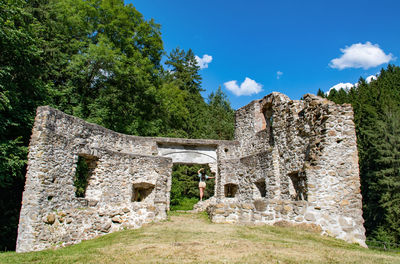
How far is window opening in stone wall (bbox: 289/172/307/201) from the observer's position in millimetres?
10133

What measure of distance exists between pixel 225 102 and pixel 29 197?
2941 cm

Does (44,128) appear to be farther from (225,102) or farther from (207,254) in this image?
(225,102)

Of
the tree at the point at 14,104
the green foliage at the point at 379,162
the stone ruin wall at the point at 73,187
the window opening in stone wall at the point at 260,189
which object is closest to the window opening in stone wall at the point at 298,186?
the window opening in stone wall at the point at 260,189

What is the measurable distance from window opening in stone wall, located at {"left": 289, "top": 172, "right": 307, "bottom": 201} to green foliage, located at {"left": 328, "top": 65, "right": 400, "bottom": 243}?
9.42 m

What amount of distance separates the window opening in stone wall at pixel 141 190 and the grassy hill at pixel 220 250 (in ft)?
14.1

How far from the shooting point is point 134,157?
12.6 metres

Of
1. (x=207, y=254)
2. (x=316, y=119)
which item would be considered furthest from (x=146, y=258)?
(x=316, y=119)

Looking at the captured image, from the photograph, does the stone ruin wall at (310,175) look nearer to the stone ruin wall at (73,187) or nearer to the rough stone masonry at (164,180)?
the rough stone masonry at (164,180)

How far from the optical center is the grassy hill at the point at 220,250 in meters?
5.52

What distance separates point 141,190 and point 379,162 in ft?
53.9

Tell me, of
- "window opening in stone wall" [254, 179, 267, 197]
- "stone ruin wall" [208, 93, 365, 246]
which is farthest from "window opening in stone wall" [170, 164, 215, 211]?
"stone ruin wall" [208, 93, 365, 246]

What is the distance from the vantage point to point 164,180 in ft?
42.3

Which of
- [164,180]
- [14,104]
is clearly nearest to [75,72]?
[14,104]

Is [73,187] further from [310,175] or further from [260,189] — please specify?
[260,189]
